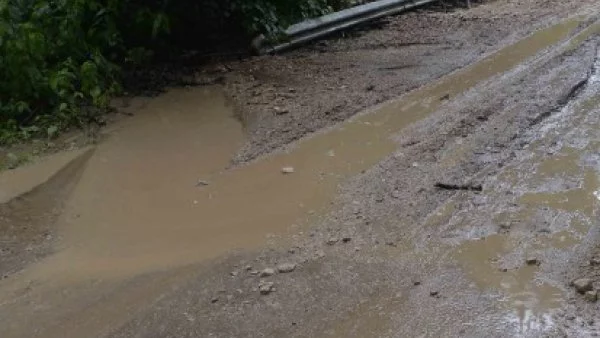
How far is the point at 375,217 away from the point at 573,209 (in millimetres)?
1361

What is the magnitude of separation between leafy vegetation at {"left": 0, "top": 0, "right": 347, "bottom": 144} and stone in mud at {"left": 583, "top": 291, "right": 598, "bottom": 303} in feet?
17.1

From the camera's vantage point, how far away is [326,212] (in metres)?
4.98

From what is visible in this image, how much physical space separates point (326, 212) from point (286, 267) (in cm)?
80

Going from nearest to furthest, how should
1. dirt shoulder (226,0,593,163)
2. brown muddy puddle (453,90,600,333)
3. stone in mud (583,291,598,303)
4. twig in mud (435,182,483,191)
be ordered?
1. stone in mud (583,291,598,303)
2. brown muddy puddle (453,90,600,333)
3. twig in mud (435,182,483,191)
4. dirt shoulder (226,0,593,163)

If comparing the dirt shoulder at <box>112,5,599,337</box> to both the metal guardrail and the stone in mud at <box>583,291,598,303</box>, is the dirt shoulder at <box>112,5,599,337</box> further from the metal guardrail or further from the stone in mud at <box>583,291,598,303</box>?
the metal guardrail

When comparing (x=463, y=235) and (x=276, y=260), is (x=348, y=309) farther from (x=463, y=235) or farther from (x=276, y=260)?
(x=463, y=235)

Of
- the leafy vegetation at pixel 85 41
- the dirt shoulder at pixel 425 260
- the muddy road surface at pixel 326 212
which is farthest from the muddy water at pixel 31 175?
the dirt shoulder at pixel 425 260

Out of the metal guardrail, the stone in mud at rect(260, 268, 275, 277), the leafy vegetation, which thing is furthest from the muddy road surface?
the metal guardrail

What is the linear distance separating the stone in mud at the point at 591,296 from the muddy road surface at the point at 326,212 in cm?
4

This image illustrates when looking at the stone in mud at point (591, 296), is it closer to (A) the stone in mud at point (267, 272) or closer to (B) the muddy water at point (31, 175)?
(A) the stone in mud at point (267, 272)

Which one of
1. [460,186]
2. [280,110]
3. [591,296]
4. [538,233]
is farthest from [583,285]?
[280,110]

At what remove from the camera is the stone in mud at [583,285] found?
375 centimetres

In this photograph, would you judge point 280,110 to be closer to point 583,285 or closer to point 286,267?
point 286,267

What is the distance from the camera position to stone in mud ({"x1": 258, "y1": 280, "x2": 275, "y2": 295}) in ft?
13.3
